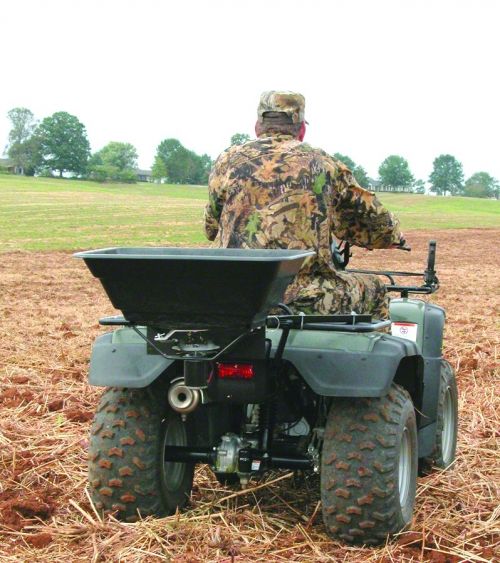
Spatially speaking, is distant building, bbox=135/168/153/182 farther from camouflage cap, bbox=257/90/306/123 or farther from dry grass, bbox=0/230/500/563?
camouflage cap, bbox=257/90/306/123

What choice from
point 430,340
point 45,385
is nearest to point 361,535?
point 430,340

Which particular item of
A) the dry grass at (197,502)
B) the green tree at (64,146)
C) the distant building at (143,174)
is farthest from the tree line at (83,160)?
the dry grass at (197,502)

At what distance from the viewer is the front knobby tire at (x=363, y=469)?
12.9 ft

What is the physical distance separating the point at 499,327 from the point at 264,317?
7.72 meters

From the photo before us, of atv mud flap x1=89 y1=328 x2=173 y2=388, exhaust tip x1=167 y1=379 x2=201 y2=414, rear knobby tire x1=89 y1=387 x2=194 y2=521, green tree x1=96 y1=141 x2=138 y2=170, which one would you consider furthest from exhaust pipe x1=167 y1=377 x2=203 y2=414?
green tree x1=96 y1=141 x2=138 y2=170

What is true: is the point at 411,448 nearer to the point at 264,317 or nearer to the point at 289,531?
the point at 289,531

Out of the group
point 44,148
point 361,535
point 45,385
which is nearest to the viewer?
point 361,535

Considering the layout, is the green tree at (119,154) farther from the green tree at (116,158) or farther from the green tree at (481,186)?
the green tree at (481,186)

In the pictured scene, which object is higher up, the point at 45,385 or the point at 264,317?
the point at 264,317

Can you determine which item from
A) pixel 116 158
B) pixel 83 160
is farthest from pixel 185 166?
pixel 116 158

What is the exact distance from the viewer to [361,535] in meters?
4.02

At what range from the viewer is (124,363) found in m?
4.12

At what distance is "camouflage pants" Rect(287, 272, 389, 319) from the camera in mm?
4379

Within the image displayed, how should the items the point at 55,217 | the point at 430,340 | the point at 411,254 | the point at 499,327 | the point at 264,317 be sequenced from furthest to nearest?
the point at 55,217 → the point at 411,254 → the point at 499,327 → the point at 430,340 → the point at 264,317
